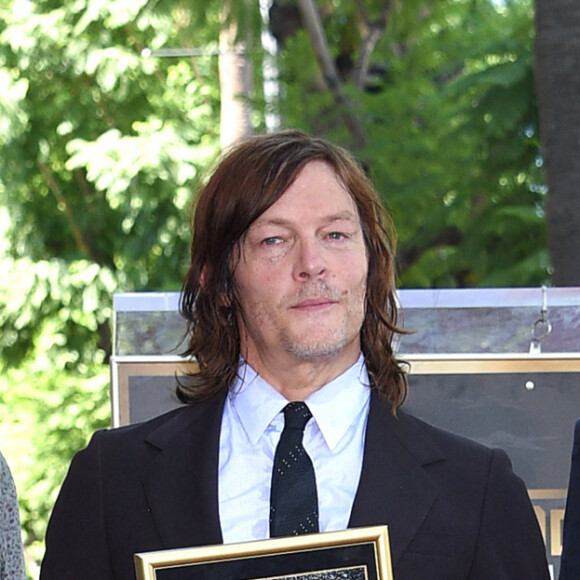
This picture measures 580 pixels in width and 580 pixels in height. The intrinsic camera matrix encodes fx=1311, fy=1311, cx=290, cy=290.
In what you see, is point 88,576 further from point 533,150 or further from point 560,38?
point 533,150

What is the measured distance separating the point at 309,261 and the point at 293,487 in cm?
45

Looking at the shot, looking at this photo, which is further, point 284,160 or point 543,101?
point 543,101

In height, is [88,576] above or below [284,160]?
below

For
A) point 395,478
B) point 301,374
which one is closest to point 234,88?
point 301,374

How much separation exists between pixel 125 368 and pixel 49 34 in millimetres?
10273

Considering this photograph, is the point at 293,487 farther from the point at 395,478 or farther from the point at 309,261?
the point at 309,261

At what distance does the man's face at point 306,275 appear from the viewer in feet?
8.70

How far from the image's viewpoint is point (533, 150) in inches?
283

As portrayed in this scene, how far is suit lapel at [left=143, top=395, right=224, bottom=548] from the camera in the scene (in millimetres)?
2619

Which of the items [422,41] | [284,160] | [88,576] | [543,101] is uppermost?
[422,41]

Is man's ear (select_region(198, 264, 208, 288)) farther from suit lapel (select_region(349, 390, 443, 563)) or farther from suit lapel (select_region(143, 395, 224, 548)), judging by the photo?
suit lapel (select_region(349, 390, 443, 563))

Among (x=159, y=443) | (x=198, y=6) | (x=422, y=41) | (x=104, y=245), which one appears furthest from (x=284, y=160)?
(x=104, y=245)

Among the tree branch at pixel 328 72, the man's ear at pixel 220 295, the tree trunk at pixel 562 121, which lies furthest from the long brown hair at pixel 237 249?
the tree branch at pixel 328 72

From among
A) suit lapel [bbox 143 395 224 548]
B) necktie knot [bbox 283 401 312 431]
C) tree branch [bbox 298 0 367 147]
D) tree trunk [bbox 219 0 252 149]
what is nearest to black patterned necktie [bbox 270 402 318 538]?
necktie knot [bbox 283 401 312 431]
